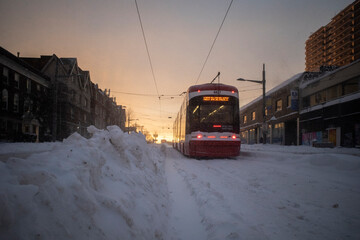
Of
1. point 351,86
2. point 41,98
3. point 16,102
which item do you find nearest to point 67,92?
point 41,98

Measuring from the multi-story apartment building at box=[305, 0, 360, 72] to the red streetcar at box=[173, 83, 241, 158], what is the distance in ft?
229

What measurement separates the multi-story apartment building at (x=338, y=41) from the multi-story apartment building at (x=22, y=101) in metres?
73.2

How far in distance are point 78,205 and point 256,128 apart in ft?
131

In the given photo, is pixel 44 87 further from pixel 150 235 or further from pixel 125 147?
pixel 150 235

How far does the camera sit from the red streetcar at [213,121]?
10.6m

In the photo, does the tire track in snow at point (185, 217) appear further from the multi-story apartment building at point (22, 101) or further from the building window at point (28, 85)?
the building window at point (28, 85)

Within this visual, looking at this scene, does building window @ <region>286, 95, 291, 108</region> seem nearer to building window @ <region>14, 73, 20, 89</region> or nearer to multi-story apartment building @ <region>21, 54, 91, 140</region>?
multi-story apartment building @ <region>21, 54, 91, 140</region>

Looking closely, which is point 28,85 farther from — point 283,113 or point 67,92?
point 283,113

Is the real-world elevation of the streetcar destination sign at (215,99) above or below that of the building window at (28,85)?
below

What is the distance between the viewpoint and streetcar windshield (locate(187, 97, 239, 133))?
428 inches

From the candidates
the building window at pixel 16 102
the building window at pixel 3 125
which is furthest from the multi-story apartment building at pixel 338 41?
the building window at pixel 3 125

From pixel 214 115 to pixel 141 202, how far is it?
8.51 metres

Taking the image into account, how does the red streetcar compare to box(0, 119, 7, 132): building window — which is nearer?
the red streetcar

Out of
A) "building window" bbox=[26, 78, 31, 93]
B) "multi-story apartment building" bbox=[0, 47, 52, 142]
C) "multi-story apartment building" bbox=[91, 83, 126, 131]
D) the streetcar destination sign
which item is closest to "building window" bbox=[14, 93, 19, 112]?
"multi-story apartment building" bbox=[0, 47, 52, 142]
